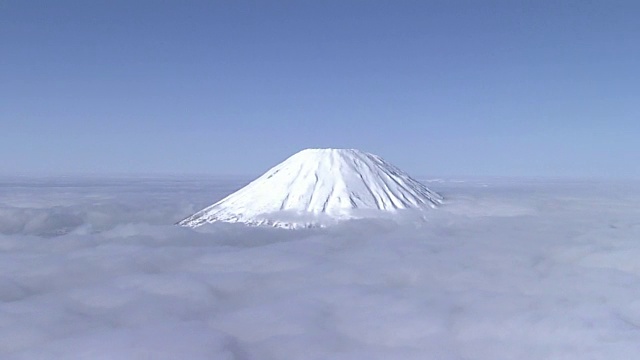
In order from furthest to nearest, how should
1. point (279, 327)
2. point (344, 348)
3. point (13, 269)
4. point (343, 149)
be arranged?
1. point (343, 149)
2. point (13, 269)
3. point (279, 327)
4. point (344, 348)

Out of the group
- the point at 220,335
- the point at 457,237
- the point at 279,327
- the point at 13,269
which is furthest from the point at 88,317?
the point at 457,237

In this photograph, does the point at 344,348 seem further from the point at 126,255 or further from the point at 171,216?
the point at 171,216

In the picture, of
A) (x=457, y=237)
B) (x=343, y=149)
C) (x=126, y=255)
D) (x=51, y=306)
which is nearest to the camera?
(x=51, y=306)

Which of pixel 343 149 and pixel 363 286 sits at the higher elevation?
pixel 343 149

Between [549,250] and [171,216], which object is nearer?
[549,250]

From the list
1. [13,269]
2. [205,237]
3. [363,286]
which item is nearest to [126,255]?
[13,269]

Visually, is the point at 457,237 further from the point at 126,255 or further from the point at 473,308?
the point at 126,255
